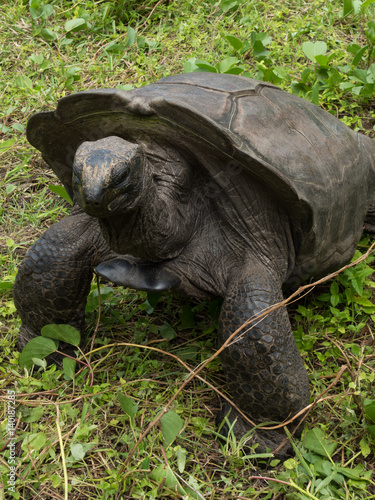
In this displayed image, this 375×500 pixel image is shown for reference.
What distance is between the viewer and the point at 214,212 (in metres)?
2.53

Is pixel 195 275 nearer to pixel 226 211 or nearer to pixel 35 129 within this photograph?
pixel 226 211

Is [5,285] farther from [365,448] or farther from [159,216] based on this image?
[365,448]

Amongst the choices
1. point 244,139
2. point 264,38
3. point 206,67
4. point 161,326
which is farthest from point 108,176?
point 264,38

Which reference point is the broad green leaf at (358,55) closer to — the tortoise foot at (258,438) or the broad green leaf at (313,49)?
the broad green leaf at (313,49)

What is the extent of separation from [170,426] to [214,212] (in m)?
0.93

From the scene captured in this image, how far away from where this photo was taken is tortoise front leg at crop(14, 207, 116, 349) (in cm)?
260

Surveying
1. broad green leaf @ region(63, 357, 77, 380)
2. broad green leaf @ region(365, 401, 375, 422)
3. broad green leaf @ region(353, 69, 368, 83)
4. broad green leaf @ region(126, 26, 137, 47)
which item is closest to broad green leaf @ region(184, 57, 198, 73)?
broad green leaf @ region(126, 26, 137, 47)

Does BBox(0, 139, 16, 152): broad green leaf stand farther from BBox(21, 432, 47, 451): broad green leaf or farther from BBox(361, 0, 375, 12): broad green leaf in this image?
BBox(361, 0, 375, 12): broad green leaf

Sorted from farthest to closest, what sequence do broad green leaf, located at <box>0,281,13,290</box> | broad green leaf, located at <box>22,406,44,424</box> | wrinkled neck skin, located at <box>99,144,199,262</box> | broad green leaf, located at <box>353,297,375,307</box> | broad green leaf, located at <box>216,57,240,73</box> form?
broad green leaf, located at <box>216,57,240,73</box> < broad green leaf, located at <box>0,281,13,290</box> < broad green leaf, located at <box>353,297,375,307</box> < broad green leaf, located at <box>22,406,44,424</box> < wrinkled neck skin, located at <box>99,144,199,262</box>

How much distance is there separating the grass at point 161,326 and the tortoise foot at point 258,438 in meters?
0.05

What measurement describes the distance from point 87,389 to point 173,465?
1.82ft

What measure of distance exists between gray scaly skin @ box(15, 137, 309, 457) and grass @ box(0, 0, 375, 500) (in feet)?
0.73

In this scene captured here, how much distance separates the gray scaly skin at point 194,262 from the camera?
7.48 ft

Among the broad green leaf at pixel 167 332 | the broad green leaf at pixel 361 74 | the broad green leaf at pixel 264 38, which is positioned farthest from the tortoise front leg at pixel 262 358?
the broad green leaf at pixel 264 38
